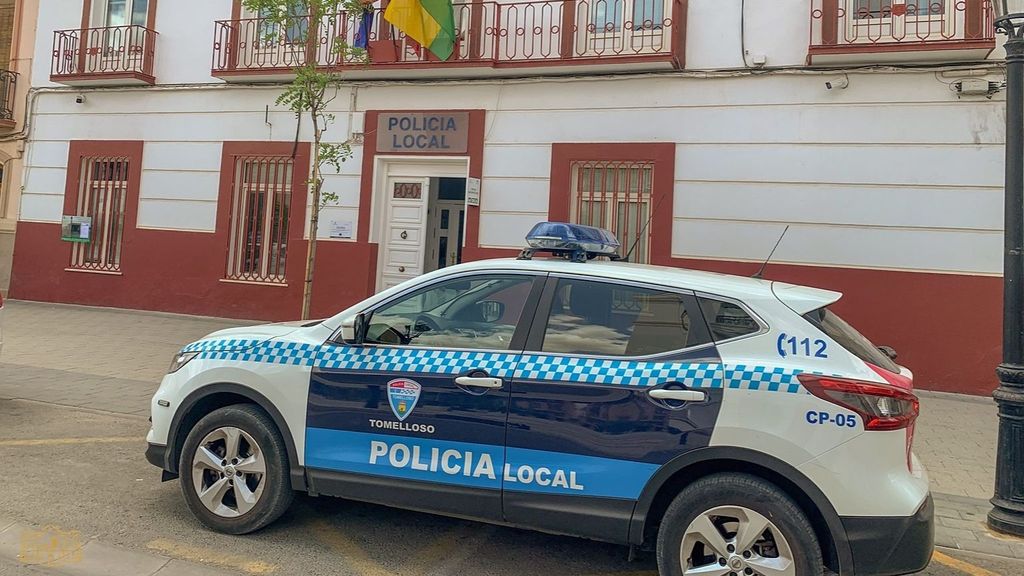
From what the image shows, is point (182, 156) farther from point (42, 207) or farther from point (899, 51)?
point (899, 51)

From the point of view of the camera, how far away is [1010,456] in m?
4.67

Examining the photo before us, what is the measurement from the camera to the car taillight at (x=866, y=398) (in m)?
3.04

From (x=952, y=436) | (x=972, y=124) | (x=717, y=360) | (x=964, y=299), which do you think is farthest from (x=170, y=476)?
(x=972, y=124)

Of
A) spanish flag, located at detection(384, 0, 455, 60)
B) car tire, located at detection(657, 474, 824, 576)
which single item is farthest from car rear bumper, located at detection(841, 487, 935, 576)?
spanish flag, located at detection(384, 0, 455, 60)

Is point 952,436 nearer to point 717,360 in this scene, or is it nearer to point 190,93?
point 717,360

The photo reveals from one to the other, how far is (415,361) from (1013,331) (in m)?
4.09

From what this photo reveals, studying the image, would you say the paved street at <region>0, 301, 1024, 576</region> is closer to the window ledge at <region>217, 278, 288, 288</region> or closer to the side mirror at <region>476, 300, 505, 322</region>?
the side mirror at <region>476, 300, 505, 322</region>

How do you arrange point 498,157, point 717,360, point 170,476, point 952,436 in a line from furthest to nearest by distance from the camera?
point 498,157, point 952,436, point 170,476, point 717,360

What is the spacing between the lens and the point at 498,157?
1092 centimetres

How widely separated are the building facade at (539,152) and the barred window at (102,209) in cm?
5

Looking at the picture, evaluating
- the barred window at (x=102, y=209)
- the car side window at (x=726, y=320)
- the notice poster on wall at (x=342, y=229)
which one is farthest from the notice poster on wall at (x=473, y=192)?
the car side window at (x=726, y=320)

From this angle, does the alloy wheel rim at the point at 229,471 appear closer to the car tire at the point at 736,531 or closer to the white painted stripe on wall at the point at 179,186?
the car tire at the point at 736,531

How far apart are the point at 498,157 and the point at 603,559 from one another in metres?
7.89

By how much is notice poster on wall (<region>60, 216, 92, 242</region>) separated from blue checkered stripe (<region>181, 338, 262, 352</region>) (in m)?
11.0
